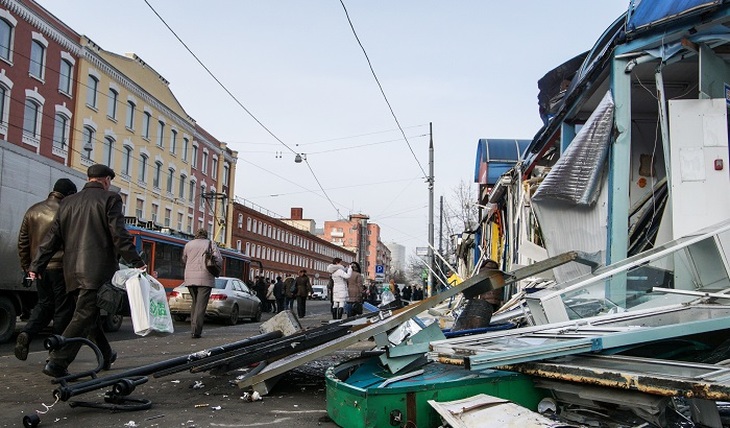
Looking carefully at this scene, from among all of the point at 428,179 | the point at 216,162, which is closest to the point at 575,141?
the point at 428,179

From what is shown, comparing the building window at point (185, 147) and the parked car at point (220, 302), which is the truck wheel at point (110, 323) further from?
the building window at point (185, 147)

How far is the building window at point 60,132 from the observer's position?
95.5 ft

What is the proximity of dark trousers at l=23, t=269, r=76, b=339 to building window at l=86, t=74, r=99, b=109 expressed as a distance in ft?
94.8

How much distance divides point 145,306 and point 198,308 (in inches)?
187

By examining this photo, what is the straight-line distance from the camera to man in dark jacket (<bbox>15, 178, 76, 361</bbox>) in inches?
210

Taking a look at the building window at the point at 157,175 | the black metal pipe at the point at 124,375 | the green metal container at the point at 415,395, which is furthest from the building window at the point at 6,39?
the green metal container at the point at 415,395

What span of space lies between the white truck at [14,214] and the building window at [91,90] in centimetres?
2279

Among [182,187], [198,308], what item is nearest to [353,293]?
[198,308]

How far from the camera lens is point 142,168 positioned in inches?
1485

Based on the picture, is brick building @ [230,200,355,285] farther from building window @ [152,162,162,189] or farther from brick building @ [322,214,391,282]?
brick building @ [322,214,391,282]

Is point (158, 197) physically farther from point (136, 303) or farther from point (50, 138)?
point (136, 303)

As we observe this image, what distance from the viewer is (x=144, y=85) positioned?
37656mm

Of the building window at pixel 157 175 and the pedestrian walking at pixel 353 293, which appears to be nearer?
the pedestrian walking at pixel 353 293

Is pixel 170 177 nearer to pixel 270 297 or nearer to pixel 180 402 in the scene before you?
pixel 270 297
